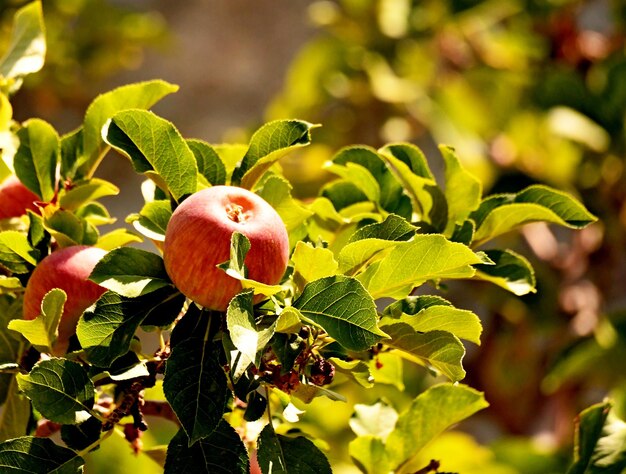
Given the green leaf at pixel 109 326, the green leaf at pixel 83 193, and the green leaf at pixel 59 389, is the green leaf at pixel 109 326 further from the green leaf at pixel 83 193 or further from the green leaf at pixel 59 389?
the green leaf at pixel 83 193

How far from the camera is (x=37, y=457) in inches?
25.0

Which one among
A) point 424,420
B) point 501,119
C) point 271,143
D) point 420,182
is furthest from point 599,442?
point 501,119

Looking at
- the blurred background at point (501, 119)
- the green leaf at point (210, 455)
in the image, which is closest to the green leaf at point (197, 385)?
the green leaf at point (210, 455)

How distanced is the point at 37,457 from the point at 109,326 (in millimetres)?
92

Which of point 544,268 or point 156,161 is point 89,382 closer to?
point 156,161

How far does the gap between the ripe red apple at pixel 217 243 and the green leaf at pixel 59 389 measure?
0.28ft

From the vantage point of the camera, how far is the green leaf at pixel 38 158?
2.56 ft

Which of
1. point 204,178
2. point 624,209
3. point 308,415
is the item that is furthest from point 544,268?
point 204,178

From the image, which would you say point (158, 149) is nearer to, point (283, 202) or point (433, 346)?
point (283, 202)

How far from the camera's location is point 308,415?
1405 millimetres

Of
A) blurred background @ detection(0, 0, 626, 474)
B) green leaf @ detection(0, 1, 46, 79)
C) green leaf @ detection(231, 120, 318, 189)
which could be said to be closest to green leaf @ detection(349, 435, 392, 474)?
green leaf @ detection(231, 120, 318, 189)

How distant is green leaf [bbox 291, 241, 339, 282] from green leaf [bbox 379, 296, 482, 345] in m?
0.05

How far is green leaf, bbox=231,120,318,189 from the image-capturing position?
688 millimetres

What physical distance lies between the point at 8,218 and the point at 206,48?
2.73 meters
